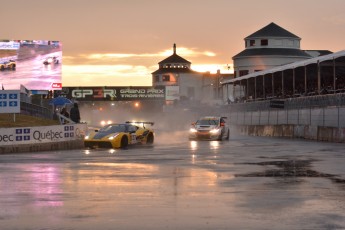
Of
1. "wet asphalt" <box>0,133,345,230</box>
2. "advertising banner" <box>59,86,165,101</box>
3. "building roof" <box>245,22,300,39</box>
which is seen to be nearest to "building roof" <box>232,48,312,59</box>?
"building roof" <box>245,22,300,39</box>

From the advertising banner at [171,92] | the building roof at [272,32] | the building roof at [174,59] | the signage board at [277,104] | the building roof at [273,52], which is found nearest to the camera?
the signage board at [277,104]

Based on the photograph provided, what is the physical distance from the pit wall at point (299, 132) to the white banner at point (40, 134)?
45.3 feet

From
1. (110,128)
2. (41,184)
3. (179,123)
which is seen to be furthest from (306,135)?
(179,123)

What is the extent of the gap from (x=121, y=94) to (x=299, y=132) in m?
69.0

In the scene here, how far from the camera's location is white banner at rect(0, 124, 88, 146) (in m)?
29.2

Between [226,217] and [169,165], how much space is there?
34.4 ft

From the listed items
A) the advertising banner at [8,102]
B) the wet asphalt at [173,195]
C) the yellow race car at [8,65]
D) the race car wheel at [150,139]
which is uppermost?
the yellow race car at [8,65]

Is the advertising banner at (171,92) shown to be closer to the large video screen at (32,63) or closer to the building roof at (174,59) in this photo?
the building roof at (174,59)

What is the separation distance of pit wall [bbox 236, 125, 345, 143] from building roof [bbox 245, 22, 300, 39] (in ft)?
Answer: 146

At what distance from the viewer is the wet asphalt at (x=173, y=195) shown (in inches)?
391

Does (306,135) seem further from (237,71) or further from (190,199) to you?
(237,71)

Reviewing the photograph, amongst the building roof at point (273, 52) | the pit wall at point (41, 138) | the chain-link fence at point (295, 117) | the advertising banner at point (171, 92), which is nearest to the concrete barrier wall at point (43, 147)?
the pit wall at point (41, 138)

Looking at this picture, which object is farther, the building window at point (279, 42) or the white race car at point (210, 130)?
the building window at point (279, 42)

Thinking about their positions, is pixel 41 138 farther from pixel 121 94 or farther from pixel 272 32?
pixel 121 94
